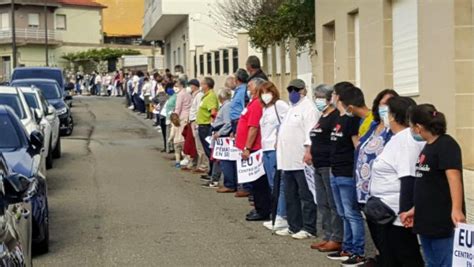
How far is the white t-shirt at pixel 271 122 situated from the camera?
11094 millimetres

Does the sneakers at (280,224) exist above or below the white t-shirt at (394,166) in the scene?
below

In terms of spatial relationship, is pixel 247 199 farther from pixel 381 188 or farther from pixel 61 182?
pixel 381 188

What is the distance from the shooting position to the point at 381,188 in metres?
7.42

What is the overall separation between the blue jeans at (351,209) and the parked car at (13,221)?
310 centimetres

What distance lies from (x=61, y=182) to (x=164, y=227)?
17.3 feet

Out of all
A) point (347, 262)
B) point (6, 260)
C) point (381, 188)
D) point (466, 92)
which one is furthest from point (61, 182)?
point (6, 260)

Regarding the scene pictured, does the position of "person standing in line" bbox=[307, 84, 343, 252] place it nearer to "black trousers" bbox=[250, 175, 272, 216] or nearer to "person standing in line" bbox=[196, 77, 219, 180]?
"black trousers" bbox=[250, 175, 272, 216]

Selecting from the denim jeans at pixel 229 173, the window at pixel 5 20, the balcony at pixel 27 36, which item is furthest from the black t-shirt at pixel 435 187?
the window at pixel 5 20

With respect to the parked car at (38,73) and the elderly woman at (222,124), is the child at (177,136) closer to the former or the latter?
the elderly woman at (222,124)

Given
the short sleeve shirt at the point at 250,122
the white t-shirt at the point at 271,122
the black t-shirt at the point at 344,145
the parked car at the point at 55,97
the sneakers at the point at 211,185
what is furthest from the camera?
the parked car at the point at 55,97

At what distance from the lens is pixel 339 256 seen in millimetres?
9359

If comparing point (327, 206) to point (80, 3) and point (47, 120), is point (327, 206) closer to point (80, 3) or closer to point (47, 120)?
point (47, 120)

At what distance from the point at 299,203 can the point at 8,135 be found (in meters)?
3.76

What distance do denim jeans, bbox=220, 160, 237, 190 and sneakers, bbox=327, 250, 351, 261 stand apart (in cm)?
499
